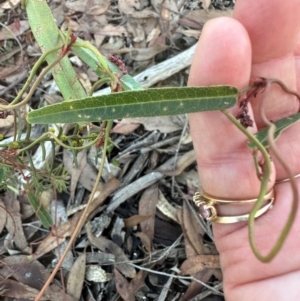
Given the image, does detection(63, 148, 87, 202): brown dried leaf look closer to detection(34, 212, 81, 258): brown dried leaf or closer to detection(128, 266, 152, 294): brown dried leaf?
detection(34, 212, 81, 258): brown dried leaf

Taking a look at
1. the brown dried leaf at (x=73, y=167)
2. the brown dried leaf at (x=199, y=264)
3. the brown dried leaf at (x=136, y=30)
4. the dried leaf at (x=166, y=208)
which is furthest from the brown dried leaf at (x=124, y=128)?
the brown dried leaf at (x=199, y=264)

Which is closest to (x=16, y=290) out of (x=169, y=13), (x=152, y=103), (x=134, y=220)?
(x=134, y=220)

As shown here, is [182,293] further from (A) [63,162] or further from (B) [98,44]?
(B) [98,44]

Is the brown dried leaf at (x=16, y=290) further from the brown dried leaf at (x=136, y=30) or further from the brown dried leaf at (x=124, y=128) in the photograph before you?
the brown dried leaf at (x=136, y=30)

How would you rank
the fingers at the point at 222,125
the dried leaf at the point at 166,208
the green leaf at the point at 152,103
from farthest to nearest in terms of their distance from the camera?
the dried leaf at the point at 166,208
the fingers at the point at 222,125
the green leaf at the point at 152,103

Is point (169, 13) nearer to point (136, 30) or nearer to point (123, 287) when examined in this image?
point (136, 30)

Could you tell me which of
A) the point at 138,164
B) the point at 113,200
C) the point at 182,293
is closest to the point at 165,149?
the point at 138,164
